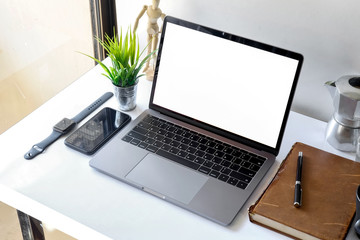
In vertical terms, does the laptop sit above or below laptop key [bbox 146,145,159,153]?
above

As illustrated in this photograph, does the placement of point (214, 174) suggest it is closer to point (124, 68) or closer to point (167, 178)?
point (167, 178)

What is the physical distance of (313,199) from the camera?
3.28ft

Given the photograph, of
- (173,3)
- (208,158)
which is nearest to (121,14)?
(173,3)

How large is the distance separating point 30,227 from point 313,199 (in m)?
0.71

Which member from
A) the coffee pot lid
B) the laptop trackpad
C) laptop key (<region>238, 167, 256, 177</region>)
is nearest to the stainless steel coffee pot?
the coffee pot lid

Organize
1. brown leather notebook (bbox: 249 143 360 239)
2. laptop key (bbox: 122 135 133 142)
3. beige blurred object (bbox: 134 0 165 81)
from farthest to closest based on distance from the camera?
beige blurred object (bbox: 134 0 165 81), laptop key (bbox: 122 135 133 142), brown leather notebook (bbox: 249 143 360 239)

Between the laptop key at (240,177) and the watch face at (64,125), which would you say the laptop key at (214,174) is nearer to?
the laptop key at (240,177)

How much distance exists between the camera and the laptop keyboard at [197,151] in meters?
1.08

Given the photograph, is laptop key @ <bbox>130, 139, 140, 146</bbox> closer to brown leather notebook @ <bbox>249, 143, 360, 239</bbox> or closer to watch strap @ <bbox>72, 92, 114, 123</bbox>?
watch strap @ <bbox>72, 92, 114, 123</bbox>

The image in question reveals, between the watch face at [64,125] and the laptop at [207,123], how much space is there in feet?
0.38

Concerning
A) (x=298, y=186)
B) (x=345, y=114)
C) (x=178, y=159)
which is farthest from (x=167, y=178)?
(x=345, y=114)

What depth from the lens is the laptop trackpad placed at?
40.4 inches

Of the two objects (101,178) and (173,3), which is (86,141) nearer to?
(101,178)

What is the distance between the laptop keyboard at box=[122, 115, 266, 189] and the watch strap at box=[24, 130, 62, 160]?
6.4 inches
